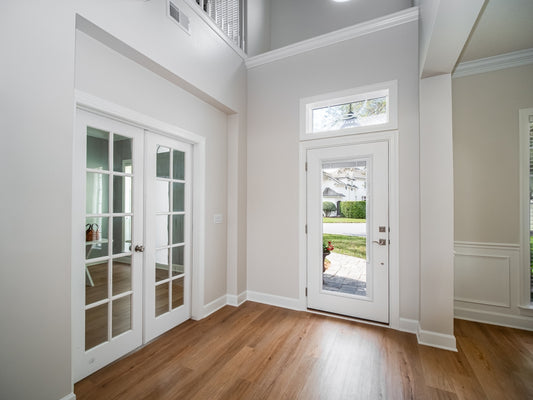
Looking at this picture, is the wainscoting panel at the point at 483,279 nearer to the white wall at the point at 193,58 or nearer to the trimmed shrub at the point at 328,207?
the trimmed shrub at the point at 328,207

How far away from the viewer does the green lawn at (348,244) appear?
2.88 meters

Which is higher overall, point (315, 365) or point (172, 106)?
point (172, 106)

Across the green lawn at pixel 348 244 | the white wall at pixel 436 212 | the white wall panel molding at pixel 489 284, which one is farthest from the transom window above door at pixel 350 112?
the white wall panel molding at pixel 489 284

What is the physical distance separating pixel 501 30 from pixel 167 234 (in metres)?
3.95

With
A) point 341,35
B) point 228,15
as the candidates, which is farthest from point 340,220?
point 228,15

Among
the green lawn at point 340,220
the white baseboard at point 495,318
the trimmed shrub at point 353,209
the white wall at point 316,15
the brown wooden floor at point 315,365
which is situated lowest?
the brown wooden floor at point 315,365

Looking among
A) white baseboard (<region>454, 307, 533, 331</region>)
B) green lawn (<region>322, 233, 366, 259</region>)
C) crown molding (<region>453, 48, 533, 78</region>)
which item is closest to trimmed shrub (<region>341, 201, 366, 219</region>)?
green lawn (<region>322, 233, 366, 259</region>)

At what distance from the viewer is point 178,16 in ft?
7.96

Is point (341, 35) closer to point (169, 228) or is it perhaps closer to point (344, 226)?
point (344, 226)

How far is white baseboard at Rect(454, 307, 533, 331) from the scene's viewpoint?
2.72 metres

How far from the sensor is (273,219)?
332cm

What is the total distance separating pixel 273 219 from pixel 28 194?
240cm

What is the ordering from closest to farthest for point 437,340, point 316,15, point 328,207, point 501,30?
1. point 437,340
2. point 501,30
3. point 328,207
4. point 316,15

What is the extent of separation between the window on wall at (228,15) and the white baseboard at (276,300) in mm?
3327
